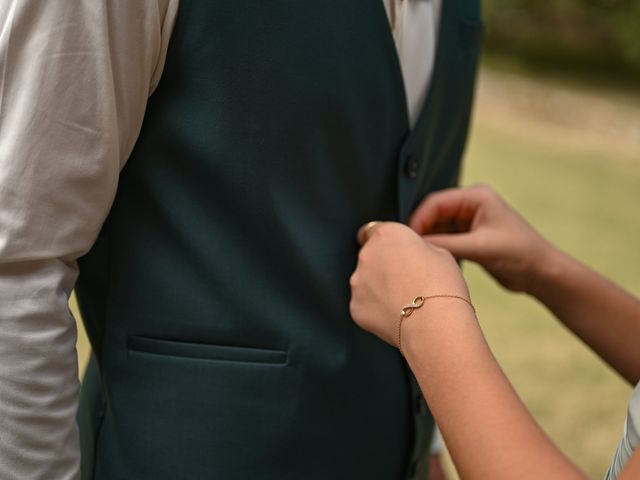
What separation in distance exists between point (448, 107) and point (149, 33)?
15.7 inches

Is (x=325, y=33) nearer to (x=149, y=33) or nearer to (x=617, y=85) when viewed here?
(x=149, y=33)

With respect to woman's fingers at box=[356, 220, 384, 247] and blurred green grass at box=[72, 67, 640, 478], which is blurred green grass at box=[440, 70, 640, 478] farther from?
woman's fingers at box=[356, 220, 384, 247]

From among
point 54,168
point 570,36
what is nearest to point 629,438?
point 54,168

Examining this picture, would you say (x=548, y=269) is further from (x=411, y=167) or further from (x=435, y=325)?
(x=435, y=325)

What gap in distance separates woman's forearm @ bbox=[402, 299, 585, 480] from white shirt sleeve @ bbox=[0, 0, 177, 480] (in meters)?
0.29

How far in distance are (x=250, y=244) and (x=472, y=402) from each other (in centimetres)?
27

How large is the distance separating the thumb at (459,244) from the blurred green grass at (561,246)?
149 cm

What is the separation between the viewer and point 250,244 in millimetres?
855

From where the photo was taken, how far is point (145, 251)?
846mm

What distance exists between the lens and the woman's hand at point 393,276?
0.78 metres

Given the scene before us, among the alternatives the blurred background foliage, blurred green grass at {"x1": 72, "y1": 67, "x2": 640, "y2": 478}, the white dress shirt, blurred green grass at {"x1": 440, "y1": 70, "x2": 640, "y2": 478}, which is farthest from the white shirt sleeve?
the blurred background foliage

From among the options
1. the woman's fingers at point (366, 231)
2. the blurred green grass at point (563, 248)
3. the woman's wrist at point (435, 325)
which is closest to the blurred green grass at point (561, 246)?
the blurred green grass at point (563, 248)

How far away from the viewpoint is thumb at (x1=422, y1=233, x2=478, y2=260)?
0.98 metres

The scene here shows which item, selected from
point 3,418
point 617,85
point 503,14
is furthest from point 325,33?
point 503,14
